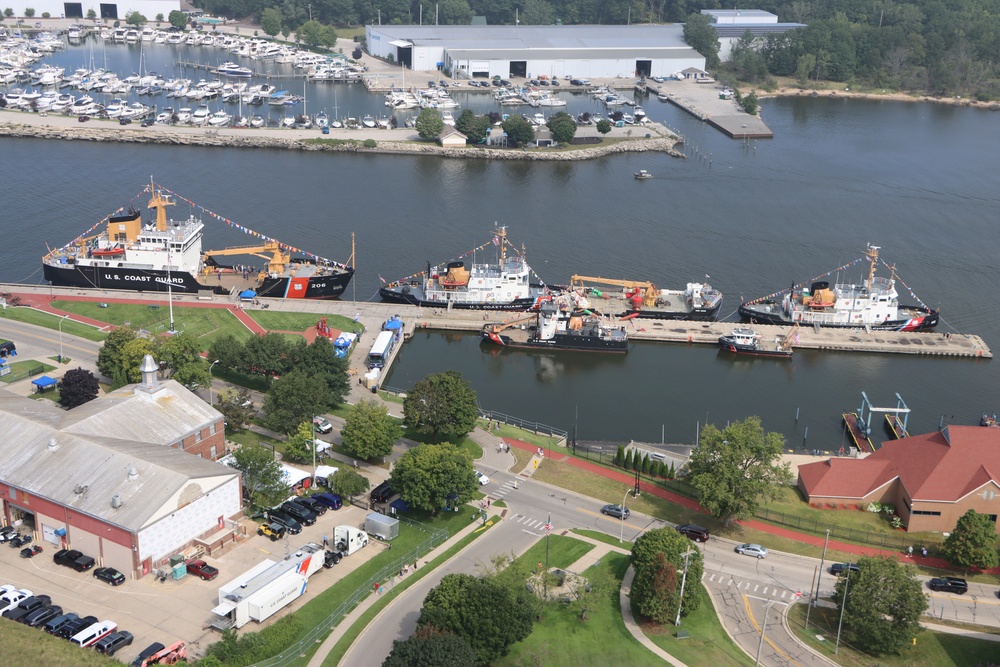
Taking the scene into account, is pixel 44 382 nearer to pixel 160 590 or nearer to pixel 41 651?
pixel 160 590

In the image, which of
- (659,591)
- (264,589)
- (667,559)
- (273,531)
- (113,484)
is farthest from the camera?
(273,531)

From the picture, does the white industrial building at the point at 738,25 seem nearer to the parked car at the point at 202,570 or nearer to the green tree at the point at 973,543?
the green tree at the point at 973,543

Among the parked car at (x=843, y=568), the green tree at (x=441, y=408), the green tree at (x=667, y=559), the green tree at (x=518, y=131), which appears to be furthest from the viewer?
the green tree at (x=518, y=131)

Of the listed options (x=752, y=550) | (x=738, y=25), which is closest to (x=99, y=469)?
(x=752, y=550)

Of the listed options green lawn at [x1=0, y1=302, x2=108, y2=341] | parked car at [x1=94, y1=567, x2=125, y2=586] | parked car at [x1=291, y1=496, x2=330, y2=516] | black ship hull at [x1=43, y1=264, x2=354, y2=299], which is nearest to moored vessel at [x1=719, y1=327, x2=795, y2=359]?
black ship hull at [x1=43, y1=264, x2=354, y2=299]

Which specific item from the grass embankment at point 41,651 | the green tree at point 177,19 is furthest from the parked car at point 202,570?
the green tree at point 177,19
